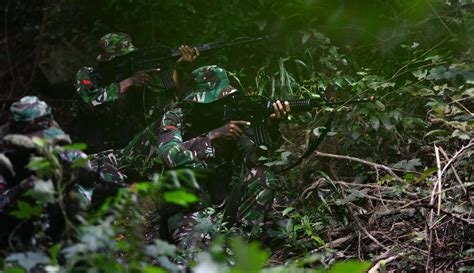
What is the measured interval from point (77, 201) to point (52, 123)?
67 centimetres

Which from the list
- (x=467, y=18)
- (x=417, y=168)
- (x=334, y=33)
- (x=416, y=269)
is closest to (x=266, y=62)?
(x=334, y=33)

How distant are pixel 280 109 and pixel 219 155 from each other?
19.7 inches

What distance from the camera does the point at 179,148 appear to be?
456 centimetres

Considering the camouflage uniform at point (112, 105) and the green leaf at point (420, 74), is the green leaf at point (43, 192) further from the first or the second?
the camouflage uniform at point (112, 105)

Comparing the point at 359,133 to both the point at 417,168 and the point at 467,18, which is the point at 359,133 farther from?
the point at 467,18

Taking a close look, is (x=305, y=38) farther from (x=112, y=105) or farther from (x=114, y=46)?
(x=112, y=105)

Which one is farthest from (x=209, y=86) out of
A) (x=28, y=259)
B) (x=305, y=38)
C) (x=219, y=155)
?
(x=28, y=259)

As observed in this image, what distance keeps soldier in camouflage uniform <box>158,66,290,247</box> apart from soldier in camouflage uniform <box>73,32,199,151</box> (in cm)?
110

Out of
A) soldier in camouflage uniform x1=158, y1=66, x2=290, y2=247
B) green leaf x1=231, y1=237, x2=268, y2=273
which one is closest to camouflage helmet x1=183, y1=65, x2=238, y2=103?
soldier in camouflage uniform x1=158, y1=66, x2=290, y2=247

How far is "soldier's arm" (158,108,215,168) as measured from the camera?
453cm

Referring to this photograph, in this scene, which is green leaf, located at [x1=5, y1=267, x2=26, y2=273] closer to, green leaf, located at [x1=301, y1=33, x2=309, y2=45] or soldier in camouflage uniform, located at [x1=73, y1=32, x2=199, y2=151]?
soldier in camouflage uniform, located at [x1=73, y1=32, x2=199, y2=151]

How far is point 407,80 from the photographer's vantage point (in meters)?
5.48

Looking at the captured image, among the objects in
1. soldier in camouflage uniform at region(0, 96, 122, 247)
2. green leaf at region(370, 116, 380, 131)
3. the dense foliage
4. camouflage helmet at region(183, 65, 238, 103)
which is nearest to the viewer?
the dense foliage

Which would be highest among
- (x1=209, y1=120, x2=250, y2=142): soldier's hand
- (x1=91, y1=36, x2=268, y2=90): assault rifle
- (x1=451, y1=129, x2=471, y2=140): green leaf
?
(x1=451, y1=129, x2=471, y2=140): green leaf
